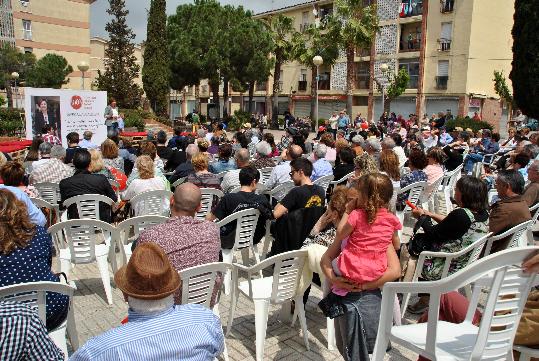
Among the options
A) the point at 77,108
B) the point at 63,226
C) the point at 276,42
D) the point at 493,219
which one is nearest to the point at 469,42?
the point at 276,42

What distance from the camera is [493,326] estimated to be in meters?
2.34

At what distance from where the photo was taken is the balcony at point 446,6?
1268 inches

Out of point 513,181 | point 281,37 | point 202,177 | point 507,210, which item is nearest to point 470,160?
point 513,181

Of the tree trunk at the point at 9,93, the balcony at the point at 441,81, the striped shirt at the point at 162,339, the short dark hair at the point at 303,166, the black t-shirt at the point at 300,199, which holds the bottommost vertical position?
the striped shirt at the point at 162,339

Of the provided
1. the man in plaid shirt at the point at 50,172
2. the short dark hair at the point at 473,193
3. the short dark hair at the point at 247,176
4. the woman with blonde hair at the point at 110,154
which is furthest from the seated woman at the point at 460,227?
the woman with blonde hair at the point at 110,154

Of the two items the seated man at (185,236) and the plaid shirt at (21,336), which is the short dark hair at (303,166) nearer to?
the seated man at (185,236)

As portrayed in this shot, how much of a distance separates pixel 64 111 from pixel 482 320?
514 inches

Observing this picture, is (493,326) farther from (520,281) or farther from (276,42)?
(276,42)

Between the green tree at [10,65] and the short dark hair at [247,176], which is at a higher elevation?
the green tree at [10,65]

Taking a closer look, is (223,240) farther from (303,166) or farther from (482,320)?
(482,320)

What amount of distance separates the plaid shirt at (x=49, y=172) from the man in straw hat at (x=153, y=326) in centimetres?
502

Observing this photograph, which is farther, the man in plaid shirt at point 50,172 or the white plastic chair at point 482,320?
the man in plaid shirt at point 50,172

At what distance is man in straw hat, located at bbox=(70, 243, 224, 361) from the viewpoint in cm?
175

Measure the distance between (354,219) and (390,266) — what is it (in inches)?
15.1
